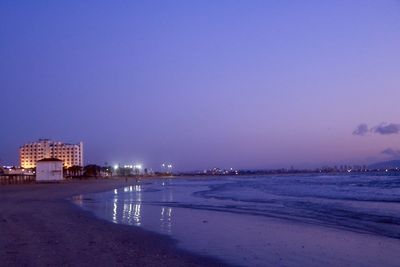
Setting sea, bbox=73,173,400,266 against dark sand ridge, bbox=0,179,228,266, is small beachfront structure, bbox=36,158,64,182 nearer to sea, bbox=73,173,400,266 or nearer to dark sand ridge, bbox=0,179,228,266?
sea, bbox=73,173,400,266

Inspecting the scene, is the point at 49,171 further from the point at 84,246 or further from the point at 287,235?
the point at 84,246

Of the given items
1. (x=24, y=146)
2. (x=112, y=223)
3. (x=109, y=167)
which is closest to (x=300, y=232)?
(x=112, y=223)

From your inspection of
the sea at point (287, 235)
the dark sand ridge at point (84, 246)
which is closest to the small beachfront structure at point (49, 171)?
the sea at point (287, 235)

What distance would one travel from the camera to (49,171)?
278ft

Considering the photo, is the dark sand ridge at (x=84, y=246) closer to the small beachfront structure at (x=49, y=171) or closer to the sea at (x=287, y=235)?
the sea at (x=287, y=235)

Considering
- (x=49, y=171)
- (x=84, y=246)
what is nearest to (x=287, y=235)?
(x=84, y=246)

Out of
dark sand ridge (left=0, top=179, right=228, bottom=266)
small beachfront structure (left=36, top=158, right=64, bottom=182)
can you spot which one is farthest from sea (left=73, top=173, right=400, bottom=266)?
small beachfront structure (left=36, top=158, right=64, bottom=182)

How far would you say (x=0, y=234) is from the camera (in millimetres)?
13969

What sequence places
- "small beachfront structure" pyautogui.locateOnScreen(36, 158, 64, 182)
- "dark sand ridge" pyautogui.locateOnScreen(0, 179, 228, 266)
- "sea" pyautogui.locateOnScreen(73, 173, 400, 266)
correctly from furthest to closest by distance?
1. "small beachfront structure" pyautogui.locateOnScreen(36, 158, 64, 182)
2. "sea" pyautogui.locateOnScreen(73, 173, 400, 266)
3. "dark sand ridge" pyautogui.locateOnScreen(0, 179, 228, 266)

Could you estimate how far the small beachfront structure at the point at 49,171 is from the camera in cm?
8420

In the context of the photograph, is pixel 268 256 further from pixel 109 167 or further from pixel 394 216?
pixel 109 167

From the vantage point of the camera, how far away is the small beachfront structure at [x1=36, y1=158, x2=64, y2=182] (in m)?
84.2

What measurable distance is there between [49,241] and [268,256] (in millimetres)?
5464

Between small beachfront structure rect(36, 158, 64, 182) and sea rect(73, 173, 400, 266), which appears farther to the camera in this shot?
small beachfront structure rect(36, 158, 64, 182)
